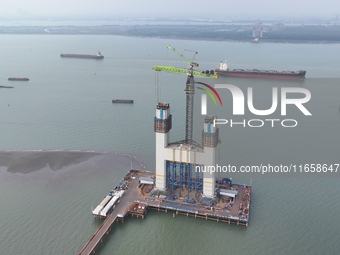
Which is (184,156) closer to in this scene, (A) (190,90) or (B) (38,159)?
(A) (190,90)

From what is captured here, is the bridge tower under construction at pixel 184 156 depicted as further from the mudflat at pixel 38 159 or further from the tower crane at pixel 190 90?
the mudflat at pixel 38 159

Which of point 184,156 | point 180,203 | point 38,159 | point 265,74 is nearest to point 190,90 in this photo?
point 184,156

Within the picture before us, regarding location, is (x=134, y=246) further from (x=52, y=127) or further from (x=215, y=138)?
(x=52, y=127)

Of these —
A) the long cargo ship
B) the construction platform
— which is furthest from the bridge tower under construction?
the long cargo ship

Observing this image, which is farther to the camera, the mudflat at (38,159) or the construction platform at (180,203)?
the mudflat at (38,159)

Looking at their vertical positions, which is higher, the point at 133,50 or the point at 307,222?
the point at 133,50

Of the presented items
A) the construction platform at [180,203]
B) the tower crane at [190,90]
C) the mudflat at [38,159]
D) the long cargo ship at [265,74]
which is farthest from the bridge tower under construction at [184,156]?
the long cargo ship at [265,74]

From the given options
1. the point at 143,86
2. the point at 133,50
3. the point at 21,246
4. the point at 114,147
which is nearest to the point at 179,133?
the point at 114,147

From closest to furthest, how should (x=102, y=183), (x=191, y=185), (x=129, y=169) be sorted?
(x=191, y=185)
(x=102, y=183)
(x=129, y=169)
